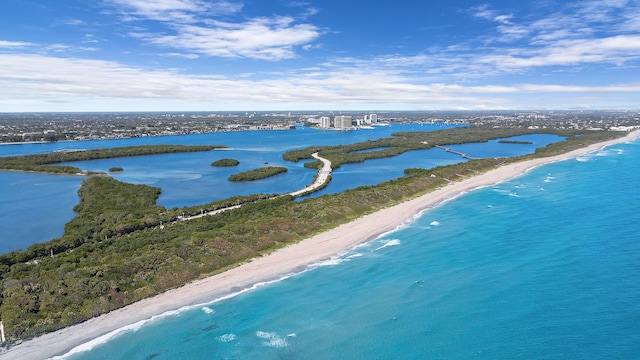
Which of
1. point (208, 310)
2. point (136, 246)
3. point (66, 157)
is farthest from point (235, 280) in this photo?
point (66, 157)

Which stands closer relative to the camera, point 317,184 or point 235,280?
point 235,280

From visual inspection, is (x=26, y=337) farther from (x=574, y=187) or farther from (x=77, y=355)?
(x=574, y=187)

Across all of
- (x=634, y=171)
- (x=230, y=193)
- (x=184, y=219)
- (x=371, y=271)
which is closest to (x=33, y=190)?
(x=230, y=193)

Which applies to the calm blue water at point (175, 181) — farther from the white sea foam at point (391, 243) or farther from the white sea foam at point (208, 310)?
the white sea foam at point (208, 310)

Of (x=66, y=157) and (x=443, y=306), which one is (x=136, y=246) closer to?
(x=443, y=306)

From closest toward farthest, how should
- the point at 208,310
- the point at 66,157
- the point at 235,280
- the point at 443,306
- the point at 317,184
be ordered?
the point at 208,310 < the point at 443,306 < the point at 235,280 < the point at 317,184 < the point at 66,157

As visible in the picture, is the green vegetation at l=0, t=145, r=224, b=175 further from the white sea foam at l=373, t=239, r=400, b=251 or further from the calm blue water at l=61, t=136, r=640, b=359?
the white sea foam at l=373, t=239, r=400, b=251
